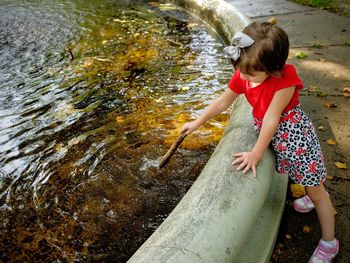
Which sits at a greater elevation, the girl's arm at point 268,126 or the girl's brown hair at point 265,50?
the girl's brown hair at point 265,50

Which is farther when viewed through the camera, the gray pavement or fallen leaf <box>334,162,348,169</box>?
fallen leaf <box>334,162,348,169</box>

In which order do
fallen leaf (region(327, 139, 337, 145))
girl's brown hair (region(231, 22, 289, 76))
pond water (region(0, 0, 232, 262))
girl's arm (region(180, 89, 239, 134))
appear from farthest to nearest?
fallen leaf (region(327, 139, 337, 145)), pond water (region(0, 0, 232, 262)), girl's arm (region(180, 89, 239, 134)), girl's brown hair (region(231, 22, 289, 76))

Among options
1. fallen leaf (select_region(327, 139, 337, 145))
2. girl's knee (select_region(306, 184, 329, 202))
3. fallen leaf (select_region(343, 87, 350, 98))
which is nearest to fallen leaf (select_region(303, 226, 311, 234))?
girl's knee (select_region(306, 184, 329, 202))

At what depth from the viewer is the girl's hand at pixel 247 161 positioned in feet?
6.09

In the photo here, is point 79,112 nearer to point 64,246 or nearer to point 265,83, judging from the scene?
point 64,246

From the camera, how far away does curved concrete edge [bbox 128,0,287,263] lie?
1.45 m

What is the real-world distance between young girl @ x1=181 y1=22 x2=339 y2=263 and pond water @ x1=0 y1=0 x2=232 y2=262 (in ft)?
3.09

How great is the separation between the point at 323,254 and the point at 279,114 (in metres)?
0.83

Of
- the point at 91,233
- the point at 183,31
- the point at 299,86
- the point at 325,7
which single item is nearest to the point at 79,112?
the point at 91,233

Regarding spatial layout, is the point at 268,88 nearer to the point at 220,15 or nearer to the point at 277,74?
the point at 277,74

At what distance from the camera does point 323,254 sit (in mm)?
1943

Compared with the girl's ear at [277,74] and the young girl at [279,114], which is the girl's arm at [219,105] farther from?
the girl's ear at [277,74]

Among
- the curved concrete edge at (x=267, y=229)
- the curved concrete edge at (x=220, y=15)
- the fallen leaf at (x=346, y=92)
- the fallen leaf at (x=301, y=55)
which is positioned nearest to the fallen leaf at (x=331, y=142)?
the curved concrete edge at (x=267, y=229)

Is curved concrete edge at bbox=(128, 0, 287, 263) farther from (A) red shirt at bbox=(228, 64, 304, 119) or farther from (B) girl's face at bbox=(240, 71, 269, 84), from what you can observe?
(B) girl's face at bbox=(240, 71, 269, 84)
